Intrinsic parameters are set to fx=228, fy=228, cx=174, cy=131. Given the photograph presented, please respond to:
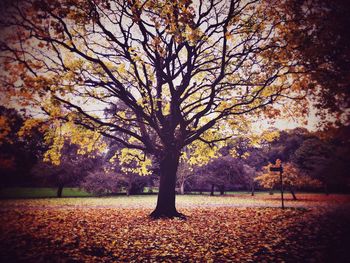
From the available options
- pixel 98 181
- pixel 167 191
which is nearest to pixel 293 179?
pixel 167 191

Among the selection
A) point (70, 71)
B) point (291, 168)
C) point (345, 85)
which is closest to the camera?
point (345, 85)

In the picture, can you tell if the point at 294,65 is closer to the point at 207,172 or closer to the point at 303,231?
the point at 303,231

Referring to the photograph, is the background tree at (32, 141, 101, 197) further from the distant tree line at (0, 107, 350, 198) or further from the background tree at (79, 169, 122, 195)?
the background tree at (79, 169, 122, 195)

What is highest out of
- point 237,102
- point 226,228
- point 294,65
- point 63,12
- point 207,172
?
point 63,12

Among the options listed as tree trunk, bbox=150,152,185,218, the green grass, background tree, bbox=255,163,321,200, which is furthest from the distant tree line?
tree trunk, bbox=150,152,185,218

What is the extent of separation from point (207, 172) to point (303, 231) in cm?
3515

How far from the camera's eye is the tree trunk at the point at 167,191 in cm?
1286

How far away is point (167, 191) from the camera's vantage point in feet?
43.0

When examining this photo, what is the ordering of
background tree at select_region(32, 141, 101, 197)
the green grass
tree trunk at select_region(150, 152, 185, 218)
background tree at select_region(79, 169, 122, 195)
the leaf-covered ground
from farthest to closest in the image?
background tree at select_region(79, 169, 122, 195)
background tree at select_region(32, 141, 101, 197)
the green grass
tree trunk at select_region(150, 152, 185, 218)
the leaf-covered ground

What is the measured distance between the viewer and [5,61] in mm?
9984

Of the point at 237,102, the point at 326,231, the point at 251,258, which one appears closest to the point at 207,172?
the point at 237,102

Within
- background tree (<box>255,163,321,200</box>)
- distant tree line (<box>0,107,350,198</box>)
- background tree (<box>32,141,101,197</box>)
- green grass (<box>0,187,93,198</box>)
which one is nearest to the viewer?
distant tree line (<box>0,107,350,198</box>)

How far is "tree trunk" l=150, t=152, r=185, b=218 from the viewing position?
12.9m

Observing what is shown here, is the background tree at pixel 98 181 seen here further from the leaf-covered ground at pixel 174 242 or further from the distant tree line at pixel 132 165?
the leaf-covered ground at pixel 174 242
